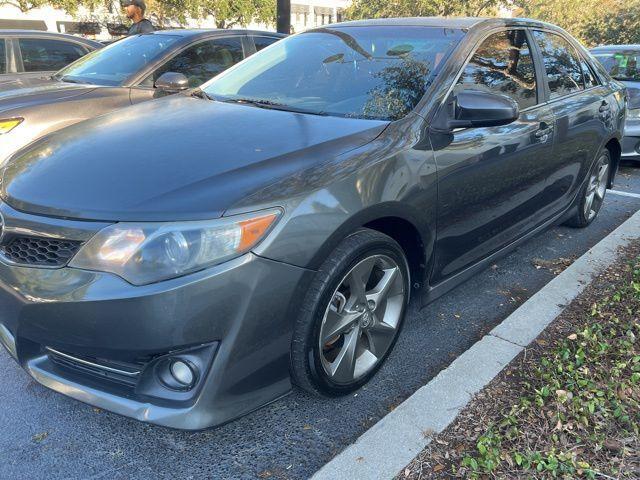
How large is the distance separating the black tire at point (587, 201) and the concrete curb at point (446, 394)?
106 centimetres

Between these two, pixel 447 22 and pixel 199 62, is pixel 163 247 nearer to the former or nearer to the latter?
pixel 447 22

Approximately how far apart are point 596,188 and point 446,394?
310 centimetres

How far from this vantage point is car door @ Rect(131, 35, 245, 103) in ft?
→ 15.9

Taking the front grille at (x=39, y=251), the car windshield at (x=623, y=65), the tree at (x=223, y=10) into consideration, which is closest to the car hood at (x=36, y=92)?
the front grille at (x=39, y=251)

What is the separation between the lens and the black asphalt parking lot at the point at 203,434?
1993mm

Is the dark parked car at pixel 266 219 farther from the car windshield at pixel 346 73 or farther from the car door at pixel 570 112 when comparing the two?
the car door at pixel 570 112

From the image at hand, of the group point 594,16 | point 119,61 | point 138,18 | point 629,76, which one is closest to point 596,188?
point 629,76

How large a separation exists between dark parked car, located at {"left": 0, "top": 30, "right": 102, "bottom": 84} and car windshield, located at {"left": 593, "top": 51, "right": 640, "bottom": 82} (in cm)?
743

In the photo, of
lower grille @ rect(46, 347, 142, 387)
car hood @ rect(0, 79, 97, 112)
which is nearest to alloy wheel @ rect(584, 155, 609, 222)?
lower grille @ rect(46, 347, 142, 387)

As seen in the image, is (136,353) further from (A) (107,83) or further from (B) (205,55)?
(B) (205,55)

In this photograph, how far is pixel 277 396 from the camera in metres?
2.01

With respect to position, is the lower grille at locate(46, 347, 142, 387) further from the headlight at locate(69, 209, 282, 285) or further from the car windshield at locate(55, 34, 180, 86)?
the car windshield at locate(55, 34, 180, 86)

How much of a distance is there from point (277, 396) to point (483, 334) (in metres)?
1.44

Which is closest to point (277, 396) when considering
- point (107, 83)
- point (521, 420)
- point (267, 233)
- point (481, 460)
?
point (267, 233)
